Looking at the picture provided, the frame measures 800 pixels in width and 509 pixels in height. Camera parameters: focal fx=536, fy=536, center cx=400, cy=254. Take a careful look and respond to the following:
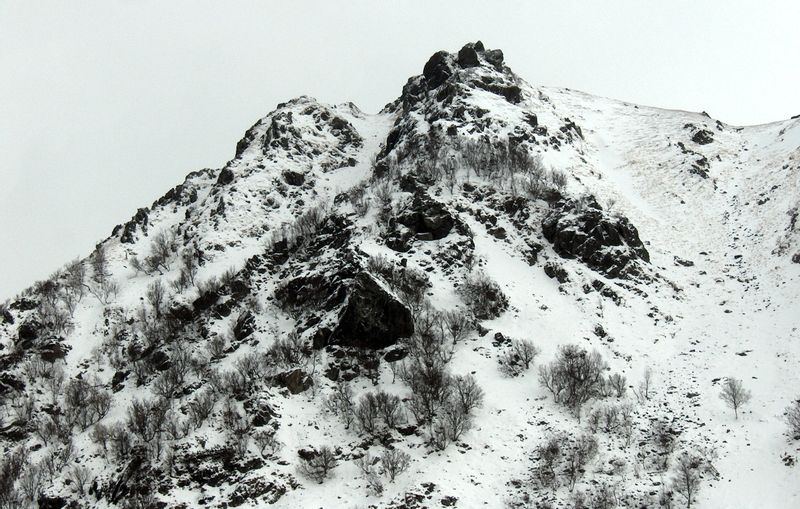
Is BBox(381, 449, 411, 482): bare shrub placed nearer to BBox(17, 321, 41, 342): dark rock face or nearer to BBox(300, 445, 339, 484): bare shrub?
BBox(300, 445, 339, 484): bare shrub

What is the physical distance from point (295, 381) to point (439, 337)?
16.3m

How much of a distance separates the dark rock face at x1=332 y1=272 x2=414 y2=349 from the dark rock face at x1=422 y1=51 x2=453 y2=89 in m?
76.4

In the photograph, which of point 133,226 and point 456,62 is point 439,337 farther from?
point 456,62

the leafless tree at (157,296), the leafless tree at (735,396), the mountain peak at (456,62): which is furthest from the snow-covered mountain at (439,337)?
the mountain peak at (456,62)

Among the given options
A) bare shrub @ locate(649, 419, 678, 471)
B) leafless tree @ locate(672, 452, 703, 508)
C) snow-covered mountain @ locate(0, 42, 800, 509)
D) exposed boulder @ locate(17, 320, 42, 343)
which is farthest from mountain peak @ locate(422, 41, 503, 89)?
leafless tree @ locate(672, 452, 703, 508)

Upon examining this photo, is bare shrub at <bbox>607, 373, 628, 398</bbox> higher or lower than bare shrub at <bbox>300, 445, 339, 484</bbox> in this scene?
higher

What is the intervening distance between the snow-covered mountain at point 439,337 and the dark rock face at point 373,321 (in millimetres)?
224

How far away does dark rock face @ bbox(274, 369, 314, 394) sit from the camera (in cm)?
5541

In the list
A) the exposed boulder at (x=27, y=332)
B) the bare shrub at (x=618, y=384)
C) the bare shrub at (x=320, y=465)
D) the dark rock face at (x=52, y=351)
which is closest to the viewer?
the bare shrub at (x=320, y=465)

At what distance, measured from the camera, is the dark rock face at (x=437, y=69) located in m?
122

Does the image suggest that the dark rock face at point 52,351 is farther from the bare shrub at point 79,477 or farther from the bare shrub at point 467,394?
the bare shrub at point 467,394

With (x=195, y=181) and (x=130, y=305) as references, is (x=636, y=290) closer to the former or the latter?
(x=130, y=305)

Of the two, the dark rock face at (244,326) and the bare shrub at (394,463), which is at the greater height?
the dark rock face at (244,326)

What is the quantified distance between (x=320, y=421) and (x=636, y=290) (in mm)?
41643
